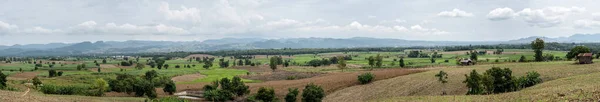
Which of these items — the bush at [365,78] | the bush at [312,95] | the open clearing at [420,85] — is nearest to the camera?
the open clearing at [420,85]

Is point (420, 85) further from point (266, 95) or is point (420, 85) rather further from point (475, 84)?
point (266, 95)

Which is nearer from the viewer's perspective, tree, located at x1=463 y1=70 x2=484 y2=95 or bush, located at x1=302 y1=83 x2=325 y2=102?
tree, located at x1=463 y1=70 x2=484 y2=95

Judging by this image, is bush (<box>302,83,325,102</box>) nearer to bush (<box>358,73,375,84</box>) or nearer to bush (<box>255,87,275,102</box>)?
bush (<box>255,87,275,102</box>)

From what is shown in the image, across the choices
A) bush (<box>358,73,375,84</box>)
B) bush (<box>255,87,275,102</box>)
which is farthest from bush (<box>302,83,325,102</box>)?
bush (<box>358,73,375,84</box>)

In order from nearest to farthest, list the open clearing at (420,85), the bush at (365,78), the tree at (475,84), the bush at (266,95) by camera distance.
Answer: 1. the tree at (475,84)
2. the open clearing at (420,85)
3. the bush at (266,95)
4. the bush at (365,78)

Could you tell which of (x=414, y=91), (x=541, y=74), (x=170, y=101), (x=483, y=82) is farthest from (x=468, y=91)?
→ (x=170, y=101)

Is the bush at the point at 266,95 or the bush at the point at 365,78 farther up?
the bush at the point at 365,78

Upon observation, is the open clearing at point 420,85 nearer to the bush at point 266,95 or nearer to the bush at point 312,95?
the bush at point 312,95

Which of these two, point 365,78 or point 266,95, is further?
point 365,78

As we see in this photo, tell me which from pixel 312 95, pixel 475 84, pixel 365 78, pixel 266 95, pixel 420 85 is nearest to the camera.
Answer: pixel 475 84

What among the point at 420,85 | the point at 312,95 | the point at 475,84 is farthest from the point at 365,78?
the point at 475,84

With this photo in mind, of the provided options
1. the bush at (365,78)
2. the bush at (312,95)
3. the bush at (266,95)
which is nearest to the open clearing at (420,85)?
the bush at (365,78)

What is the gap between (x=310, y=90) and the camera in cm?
8175

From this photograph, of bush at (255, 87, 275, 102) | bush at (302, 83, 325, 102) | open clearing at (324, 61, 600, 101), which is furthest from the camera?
bush at (255, 87, 275, 102)
